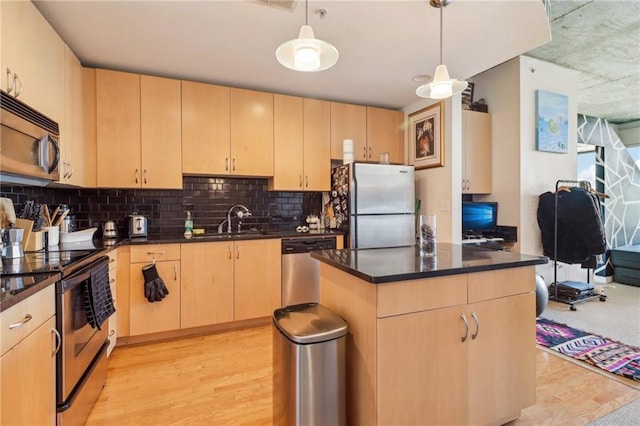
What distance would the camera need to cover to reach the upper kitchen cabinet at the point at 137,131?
9.48 ft

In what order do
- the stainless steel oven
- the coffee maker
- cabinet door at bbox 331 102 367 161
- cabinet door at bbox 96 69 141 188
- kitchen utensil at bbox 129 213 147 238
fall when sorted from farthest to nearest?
cabinet door at bbox 331 102 367 161, kitchen utensil at bbox 129 213 147 238, cabinet door at bbox 96 69 141 188, the coffee maker, the stainless steel oven

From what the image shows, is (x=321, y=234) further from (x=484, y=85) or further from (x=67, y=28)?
(x=484, y=85)

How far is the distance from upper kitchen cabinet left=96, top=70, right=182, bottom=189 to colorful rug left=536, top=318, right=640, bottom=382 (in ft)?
12.2

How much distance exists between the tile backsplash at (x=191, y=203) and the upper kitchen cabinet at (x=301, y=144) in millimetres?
307

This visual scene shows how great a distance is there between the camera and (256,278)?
3174 mm

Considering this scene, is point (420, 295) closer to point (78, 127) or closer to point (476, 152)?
point (78, 127)

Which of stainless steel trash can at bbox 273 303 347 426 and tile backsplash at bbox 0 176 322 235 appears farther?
tile backsplash at bbox 0 176 322 235

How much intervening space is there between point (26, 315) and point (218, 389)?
1.28 meters

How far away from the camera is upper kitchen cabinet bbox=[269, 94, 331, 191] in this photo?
358 cm

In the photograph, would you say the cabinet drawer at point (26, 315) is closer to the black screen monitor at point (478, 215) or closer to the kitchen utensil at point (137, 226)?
the kitchen utensil at point (137, 226)

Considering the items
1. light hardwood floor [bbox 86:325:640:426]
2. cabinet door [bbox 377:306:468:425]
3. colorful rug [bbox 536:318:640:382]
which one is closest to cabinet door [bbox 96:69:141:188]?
light hardwood floor [bbox 86:325:640:426]

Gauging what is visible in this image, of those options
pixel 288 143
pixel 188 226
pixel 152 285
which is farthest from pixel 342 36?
pixel 152 285

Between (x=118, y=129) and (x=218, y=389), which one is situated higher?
(x=118, y=129)

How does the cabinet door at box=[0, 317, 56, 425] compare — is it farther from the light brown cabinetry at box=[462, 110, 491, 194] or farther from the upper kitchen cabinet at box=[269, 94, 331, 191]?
the light brown cabinetry at box=[462, 110, 491, 194]
